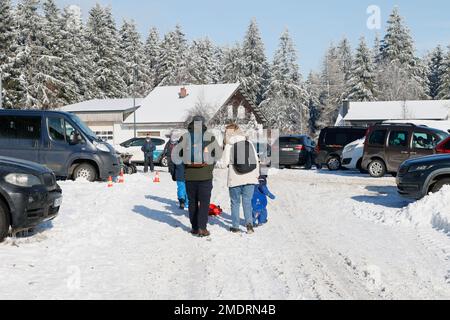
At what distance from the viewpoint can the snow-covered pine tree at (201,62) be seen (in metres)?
71.2

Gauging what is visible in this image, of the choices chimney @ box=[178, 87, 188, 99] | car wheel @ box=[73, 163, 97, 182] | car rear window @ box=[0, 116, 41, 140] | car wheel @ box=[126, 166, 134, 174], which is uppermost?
chimney @ box=[178, 87, 188, 99]

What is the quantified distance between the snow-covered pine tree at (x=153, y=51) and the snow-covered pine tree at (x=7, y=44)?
33.0 meters

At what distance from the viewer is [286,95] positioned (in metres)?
67.1

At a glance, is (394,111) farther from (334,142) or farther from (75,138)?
(75,138)

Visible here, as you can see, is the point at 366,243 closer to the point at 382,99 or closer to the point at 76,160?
the point at 76,160

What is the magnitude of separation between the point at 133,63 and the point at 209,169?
213 feet

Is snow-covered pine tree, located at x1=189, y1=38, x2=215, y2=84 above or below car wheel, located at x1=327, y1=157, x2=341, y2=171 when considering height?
above

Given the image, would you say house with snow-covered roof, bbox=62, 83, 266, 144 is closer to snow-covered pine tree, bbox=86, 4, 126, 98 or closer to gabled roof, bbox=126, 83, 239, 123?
gabled roof, bbox=126, 83, 239, 123

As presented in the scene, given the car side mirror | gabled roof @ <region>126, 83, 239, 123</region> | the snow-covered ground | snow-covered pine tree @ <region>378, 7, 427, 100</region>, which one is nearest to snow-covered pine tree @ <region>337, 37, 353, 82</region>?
snow-covered pine tree @ <region>378, 7, 427, 100</region>

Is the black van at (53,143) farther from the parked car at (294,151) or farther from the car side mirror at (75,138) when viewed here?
the parked car at (294,151)

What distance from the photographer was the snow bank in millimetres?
9109

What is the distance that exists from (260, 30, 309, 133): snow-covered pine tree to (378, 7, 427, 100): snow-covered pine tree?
10.7 m

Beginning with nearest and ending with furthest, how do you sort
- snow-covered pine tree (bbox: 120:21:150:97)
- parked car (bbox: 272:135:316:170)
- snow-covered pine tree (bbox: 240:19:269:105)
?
parked car (bbox: 272:135:316:170), snow-covered pine tree (bbox: 120:21:150:97), snow-covered pine tree (bbox: 240:19:269:105)

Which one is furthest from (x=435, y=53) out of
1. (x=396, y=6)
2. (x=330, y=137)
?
(x=330, y=137)
